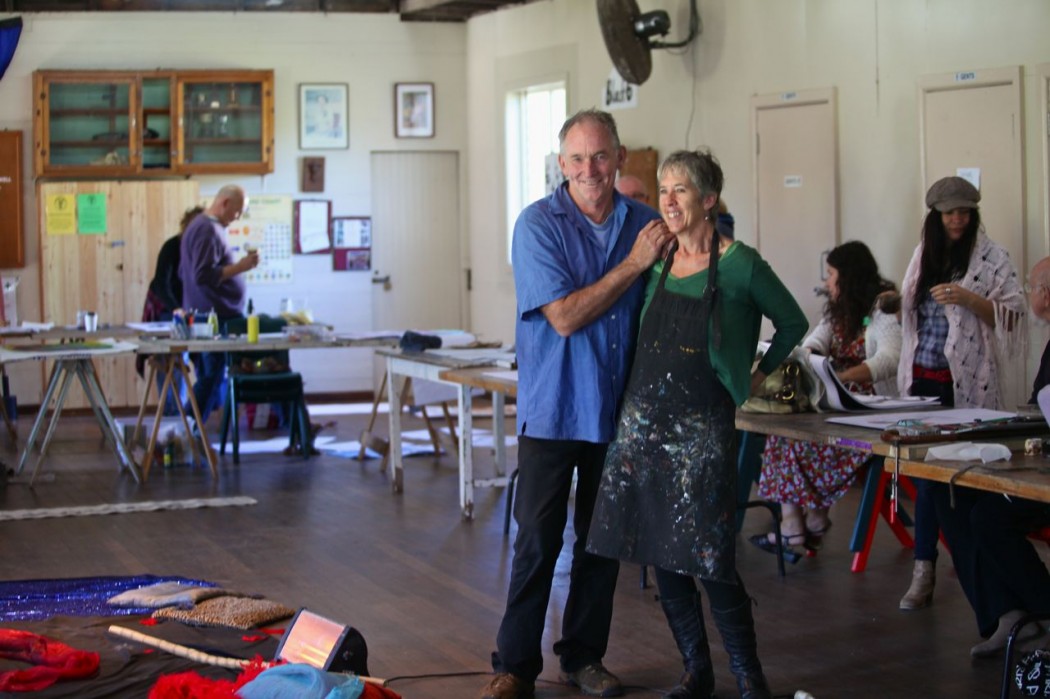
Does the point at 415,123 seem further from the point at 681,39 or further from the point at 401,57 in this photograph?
the point at 681,39

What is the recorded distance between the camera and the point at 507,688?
385 centimetres

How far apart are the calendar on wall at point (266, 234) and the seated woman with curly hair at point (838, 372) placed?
6.62 m

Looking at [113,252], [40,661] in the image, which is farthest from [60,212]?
[40,661]

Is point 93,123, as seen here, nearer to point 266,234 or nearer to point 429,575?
point 266,234

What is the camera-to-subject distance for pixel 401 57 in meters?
12.1

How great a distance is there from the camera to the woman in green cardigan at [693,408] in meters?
3.56

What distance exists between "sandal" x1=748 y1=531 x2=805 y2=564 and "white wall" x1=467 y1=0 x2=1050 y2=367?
6.78ft

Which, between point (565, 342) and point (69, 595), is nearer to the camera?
point (565, 342)

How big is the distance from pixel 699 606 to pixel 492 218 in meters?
8.28

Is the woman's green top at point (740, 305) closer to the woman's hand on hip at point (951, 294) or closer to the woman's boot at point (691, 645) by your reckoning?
the woman's boot at point (691, 645)

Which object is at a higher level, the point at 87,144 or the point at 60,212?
the point at 87,144

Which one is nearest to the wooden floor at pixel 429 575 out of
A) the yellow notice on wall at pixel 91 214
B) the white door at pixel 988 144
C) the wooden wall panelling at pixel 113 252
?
the white door at pixel 988 144

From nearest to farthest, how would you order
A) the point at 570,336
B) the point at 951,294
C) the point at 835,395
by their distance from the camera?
the point at 570,336 → the point at 835,395 → the point at 951,294

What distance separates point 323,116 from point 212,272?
3.23 meters
